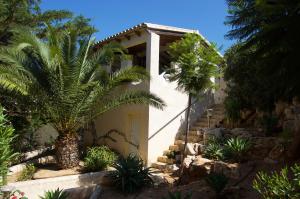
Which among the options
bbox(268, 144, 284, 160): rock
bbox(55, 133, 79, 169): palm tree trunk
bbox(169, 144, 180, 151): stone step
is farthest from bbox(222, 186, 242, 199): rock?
bbox(55, 133, 79, 169): palm tree trunk

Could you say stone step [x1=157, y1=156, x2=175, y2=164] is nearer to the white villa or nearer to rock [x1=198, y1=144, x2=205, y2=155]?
the white villa

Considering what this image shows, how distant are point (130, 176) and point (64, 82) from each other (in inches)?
158

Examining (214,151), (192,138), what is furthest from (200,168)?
(192,138)

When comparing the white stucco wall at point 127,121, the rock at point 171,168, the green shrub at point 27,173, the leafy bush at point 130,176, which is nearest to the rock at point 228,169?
the leafy bush at point 130,176

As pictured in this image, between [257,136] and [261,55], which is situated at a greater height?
[261,55]

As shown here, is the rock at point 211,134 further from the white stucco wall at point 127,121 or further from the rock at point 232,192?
the rock at point 232,192

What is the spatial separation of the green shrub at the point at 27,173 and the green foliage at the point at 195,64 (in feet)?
19.2

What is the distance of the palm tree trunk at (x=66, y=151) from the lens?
12344 mm

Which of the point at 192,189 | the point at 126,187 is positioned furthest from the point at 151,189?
the point at 192,189

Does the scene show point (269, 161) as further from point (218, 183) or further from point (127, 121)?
point (127, 121)

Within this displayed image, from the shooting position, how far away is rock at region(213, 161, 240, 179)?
9.34 meters

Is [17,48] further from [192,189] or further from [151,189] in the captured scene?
[192,189]

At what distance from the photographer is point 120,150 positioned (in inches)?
605

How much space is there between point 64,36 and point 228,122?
7.26 meters
